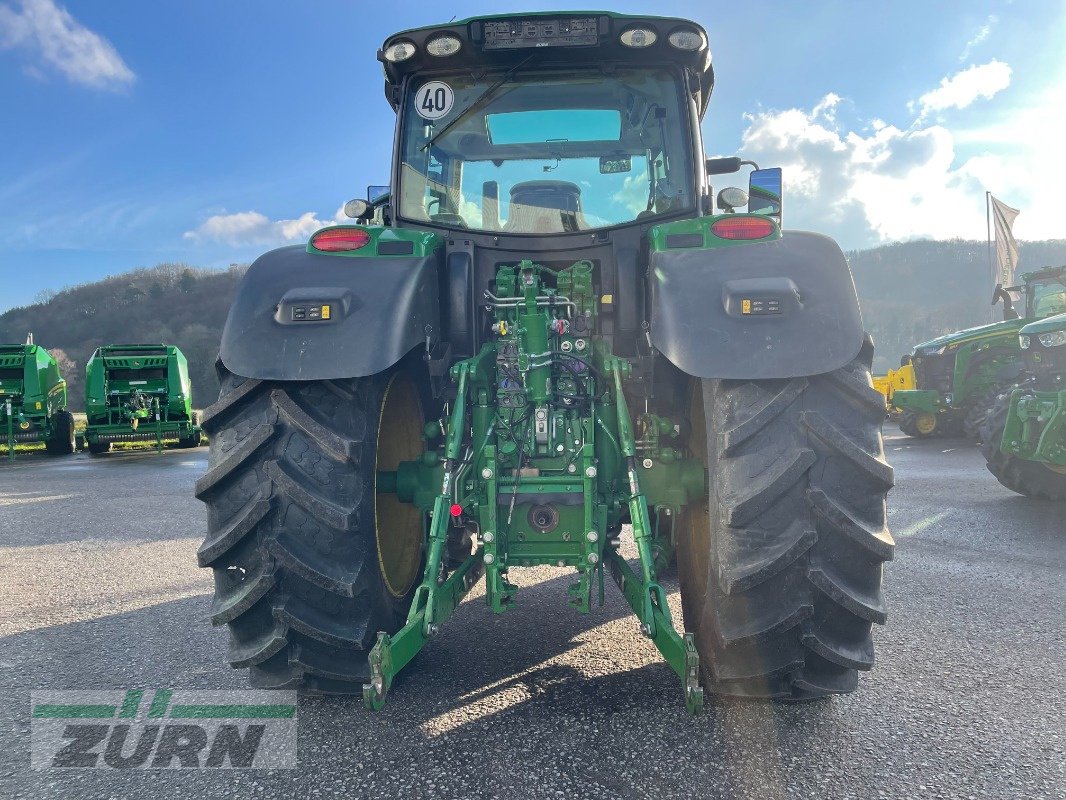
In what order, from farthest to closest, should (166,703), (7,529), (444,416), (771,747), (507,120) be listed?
(7,529), (507,120), (444,416), (166,703), (771,747)

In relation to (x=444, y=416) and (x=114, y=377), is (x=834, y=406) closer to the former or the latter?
(x=444, y=416)

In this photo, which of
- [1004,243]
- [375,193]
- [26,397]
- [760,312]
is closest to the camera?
[760,312]

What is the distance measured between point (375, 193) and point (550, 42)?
1169 millimetres

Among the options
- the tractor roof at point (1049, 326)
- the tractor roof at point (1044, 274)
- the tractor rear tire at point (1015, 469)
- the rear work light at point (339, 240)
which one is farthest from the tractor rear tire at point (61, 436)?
the tractor roof at point (1044, 274)

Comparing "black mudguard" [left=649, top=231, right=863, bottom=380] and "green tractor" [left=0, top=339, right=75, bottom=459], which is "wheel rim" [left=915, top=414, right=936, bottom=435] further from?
"green tractor" [left=0, top=339, right=75, bottom=459]

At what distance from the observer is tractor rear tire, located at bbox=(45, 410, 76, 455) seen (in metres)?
14.4

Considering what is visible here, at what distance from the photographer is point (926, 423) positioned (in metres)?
12.6

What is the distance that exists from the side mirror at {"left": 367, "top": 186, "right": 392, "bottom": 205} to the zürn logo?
7.24 feet

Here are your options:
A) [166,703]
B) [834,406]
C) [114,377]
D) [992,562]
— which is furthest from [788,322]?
[114,377]

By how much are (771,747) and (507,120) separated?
8.62 ft

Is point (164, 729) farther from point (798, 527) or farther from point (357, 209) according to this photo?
point (357, 209)

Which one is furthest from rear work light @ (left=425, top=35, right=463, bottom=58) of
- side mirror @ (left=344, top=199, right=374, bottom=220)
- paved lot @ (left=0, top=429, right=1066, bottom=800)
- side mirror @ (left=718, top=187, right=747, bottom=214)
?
paved lot @ (left=0, top=429, right=1066, bottom=800)

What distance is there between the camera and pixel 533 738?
225 cm

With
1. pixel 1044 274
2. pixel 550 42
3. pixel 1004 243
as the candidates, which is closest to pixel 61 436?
pixel 550 42
